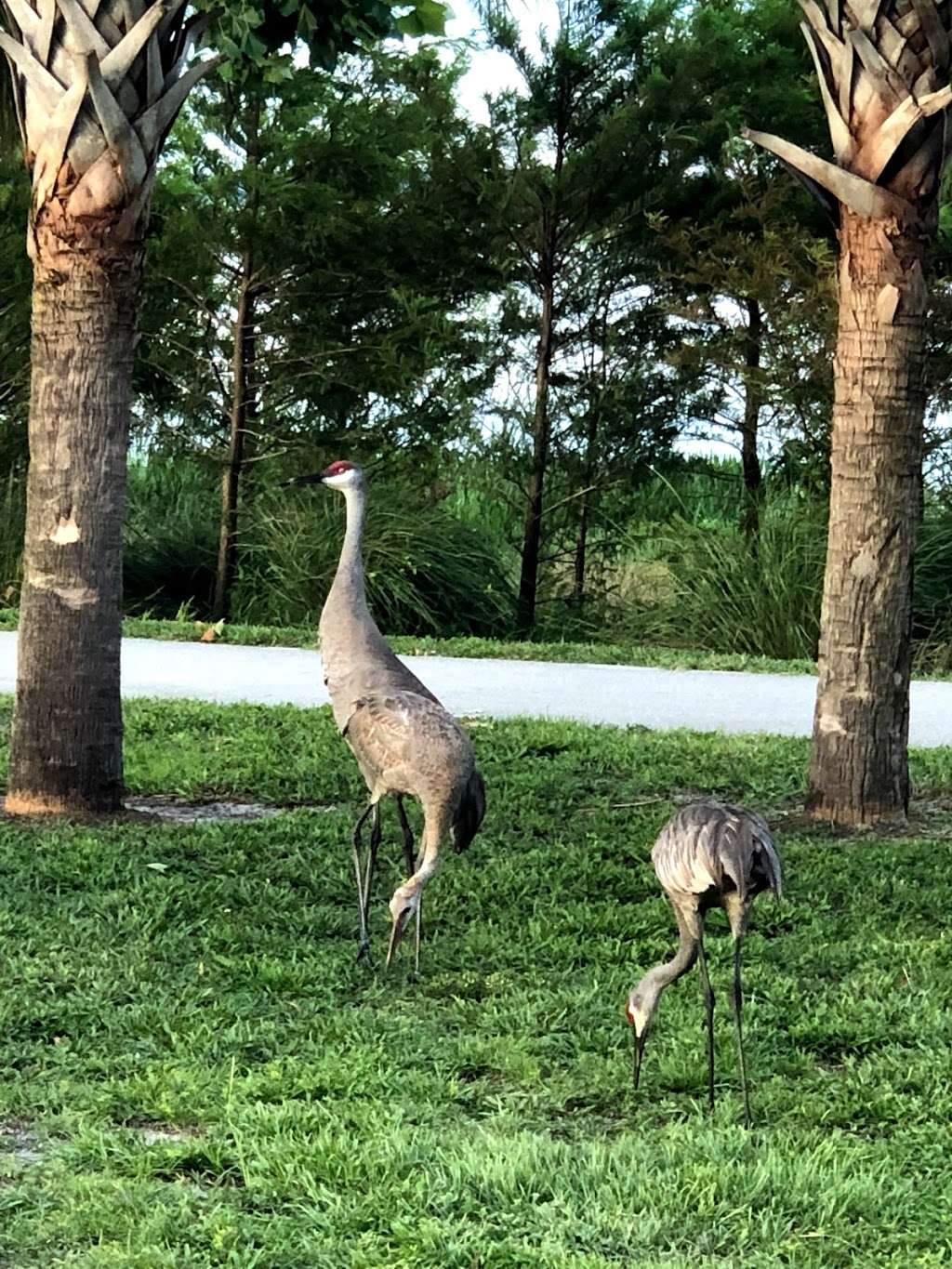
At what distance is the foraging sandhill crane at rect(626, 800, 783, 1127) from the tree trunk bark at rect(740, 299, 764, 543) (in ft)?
34.3

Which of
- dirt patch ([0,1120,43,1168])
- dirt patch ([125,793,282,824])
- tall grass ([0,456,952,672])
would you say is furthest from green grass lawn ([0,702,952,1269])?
tall grass ([0,456,952,672])

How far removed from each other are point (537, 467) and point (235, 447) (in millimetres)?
2649

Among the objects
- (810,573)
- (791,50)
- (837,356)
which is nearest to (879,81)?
(837,356)

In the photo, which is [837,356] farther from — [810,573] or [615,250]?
[615,250]

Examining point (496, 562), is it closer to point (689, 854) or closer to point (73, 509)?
point (73, 509)

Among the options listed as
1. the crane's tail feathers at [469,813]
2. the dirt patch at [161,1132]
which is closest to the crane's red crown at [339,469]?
the crane's tail feathers at [469,813]

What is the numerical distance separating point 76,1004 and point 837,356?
4.31 m

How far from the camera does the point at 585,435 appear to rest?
51.4ft

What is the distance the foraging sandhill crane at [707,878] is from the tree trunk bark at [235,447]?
11018 mm

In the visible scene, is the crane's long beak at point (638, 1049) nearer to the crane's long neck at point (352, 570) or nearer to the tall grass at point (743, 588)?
the crane's long neck at point (352, 570)

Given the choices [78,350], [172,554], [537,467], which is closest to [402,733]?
[78,350]

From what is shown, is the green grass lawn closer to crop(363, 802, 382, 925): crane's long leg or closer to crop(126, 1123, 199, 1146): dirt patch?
crop(126, 1123, 199, 1146): dirt patch

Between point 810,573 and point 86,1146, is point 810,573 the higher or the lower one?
the higher one

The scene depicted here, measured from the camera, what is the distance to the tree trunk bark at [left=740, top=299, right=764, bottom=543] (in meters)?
15.1
